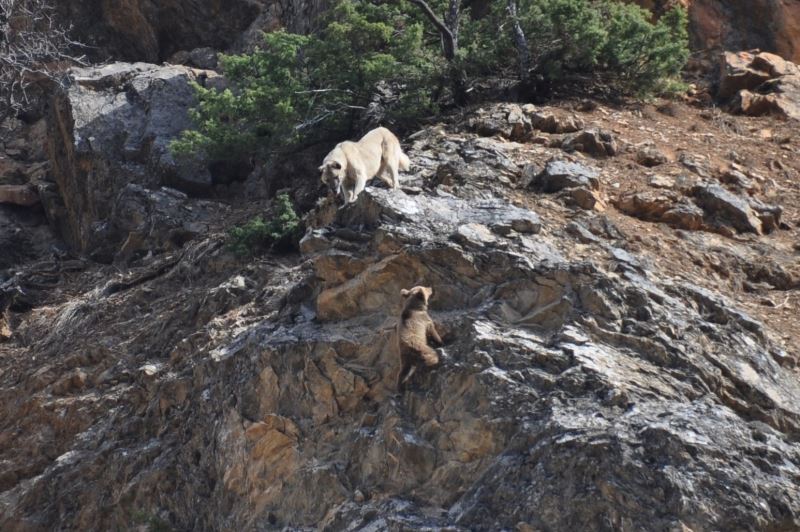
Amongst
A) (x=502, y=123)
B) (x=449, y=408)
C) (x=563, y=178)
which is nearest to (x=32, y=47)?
(x=502, y=123)

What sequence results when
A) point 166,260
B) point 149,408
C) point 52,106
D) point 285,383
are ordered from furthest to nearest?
point 52,106 → point 166,260 → point 149,408 → point 285,383

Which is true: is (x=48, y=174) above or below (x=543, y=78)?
below

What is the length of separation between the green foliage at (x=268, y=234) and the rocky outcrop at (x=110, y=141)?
412cm

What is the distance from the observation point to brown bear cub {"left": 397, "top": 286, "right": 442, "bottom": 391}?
11.2 metres

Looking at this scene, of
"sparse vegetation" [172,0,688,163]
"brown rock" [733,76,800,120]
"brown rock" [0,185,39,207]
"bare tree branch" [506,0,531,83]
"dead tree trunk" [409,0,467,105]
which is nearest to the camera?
"sparse vegetation" [172,0,688,163]

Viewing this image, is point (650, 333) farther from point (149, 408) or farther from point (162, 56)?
point (162, 56)

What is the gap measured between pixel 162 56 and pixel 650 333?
16678mm

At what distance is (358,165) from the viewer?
13.8 m

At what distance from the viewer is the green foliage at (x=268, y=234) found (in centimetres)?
1534

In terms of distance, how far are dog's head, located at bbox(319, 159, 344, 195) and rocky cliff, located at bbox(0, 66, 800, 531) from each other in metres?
0.65

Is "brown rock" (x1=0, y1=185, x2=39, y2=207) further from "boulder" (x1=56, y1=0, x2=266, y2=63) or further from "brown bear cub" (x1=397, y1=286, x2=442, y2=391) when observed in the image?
"brown bear cub" (x1=397, y1=286, x2=442, y2=391)

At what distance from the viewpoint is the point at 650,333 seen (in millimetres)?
11328

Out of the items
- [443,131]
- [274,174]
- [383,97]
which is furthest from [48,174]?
[443,131]

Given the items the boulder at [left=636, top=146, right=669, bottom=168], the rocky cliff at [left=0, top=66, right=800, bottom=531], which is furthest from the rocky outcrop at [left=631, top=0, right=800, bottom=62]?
the boulder at [left=636, top=146, right=669, bottom=168]
